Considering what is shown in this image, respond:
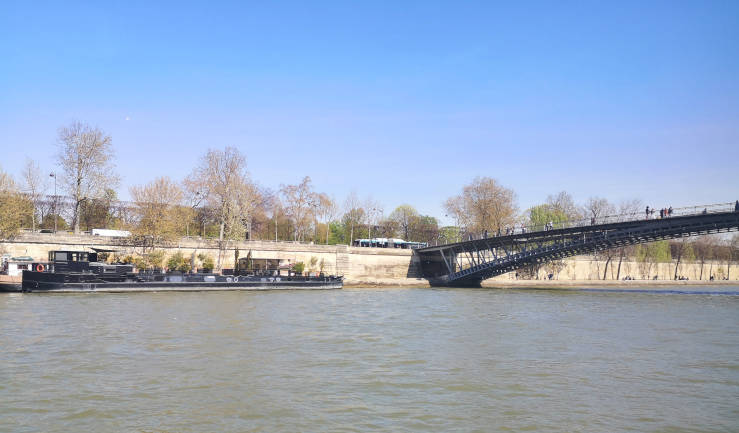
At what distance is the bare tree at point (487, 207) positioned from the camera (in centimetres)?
8006

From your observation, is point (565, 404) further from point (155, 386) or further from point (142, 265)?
point (142, 265)

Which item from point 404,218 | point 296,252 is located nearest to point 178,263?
point 296,252

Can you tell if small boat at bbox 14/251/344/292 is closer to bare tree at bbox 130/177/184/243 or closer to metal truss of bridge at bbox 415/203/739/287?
bare tree at bbox 130/177/184/243

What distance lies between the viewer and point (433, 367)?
55.4 feet

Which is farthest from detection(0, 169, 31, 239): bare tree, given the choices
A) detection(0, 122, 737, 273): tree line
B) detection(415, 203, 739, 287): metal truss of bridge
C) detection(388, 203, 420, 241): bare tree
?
detection(388, 203, 420, 241): bare tree

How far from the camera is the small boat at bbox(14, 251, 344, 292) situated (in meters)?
40.8

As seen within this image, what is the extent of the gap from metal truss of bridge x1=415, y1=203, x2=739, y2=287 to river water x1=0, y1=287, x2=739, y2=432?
70.9 ft

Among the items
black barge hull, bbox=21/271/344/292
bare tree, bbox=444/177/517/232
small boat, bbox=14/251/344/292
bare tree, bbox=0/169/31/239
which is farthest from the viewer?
bare tree, bbox=444/177/517/232

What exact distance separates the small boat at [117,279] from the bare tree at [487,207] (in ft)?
109

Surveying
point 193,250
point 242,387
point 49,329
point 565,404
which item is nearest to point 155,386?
point 242,387

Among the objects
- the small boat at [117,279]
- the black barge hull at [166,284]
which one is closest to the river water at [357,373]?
the black barge hull at [166,284]

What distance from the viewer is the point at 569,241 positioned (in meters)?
59.1

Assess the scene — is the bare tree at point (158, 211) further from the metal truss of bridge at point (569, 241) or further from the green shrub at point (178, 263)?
the metal truss of bridge at point (569, 241)

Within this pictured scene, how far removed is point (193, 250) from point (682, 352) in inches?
1840
